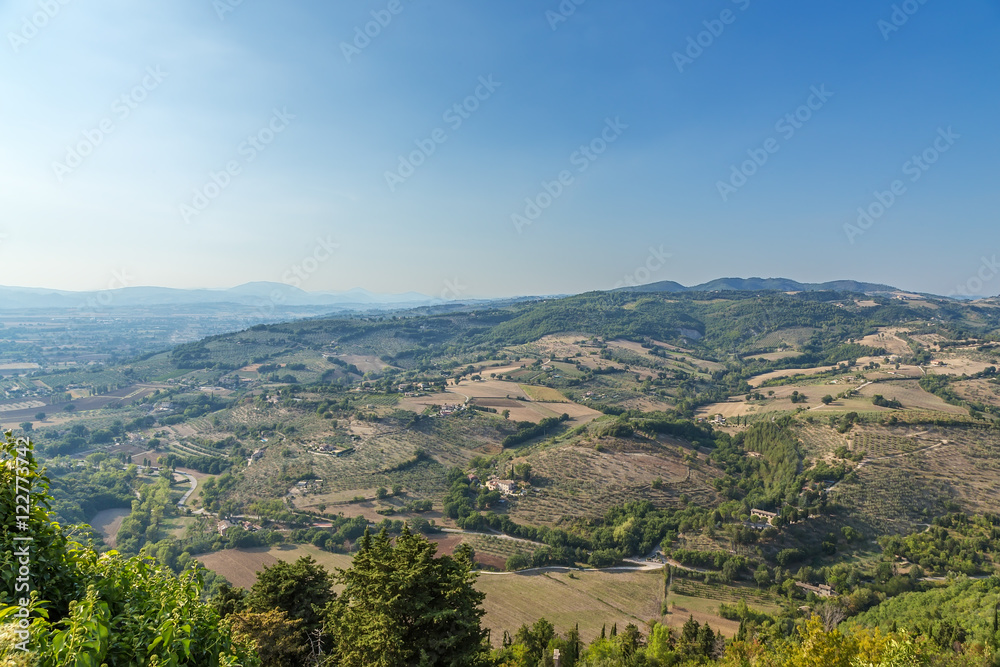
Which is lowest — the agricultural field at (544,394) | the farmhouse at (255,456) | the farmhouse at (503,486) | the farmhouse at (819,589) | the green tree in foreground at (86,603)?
the farmhouse at (255,456)

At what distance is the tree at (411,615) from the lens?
1266 cm

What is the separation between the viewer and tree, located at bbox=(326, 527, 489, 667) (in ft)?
41.5

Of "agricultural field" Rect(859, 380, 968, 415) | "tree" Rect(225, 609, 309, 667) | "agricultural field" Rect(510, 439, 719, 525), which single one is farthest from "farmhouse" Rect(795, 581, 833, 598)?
"agricultural field" Rect(859, 380, 968, 415)

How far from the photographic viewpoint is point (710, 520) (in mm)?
53312

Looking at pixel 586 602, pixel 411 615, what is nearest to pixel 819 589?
pixel 586 602

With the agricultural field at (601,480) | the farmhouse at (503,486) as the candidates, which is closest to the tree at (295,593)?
the agricultural field at (601,480)

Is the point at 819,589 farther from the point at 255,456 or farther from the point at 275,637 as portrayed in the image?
the point at 255,456

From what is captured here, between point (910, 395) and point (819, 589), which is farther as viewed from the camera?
point (910, 395)

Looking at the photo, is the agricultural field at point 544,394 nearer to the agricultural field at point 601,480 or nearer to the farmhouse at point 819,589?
the agricultural field at point 601,480

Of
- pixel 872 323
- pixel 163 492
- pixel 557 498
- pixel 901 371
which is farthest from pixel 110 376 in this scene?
pixel 872 323

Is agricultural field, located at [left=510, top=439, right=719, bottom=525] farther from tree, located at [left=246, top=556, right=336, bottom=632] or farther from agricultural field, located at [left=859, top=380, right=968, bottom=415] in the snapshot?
agricultural field, located at [left=859, top=380, right=968, bottom=415]

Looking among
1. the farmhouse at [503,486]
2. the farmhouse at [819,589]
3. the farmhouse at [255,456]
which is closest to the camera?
the farmhouse at [819,589]

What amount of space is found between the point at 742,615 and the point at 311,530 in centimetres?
4526

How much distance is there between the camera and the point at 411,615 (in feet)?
43.1
